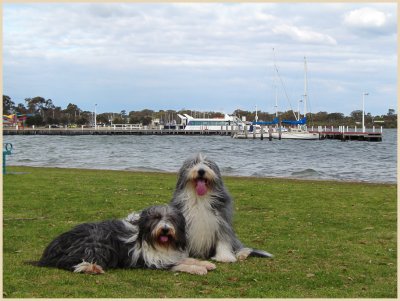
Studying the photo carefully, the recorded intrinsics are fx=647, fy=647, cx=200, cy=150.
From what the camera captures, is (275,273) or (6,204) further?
(6,204)

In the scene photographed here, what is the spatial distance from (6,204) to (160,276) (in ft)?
29.0

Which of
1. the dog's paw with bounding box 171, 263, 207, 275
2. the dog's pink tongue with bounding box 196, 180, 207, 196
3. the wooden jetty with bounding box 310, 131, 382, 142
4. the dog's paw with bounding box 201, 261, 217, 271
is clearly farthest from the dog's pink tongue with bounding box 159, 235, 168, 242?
the wooden jetty with bounding box 310, 131, 382, 142

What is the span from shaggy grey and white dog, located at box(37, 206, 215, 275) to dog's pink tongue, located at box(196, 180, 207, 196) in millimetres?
417

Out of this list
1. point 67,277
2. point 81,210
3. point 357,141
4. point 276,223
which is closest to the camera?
point 67,277

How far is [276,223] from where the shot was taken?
43.9 ft

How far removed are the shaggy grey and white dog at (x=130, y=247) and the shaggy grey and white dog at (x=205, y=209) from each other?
313mm

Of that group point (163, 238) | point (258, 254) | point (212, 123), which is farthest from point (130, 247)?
point (212, 123)

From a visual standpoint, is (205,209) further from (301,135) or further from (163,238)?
(301,135)

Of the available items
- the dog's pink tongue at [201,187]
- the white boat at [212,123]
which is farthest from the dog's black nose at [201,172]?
the white boat at [212,123]

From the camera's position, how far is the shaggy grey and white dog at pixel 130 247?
834 cm

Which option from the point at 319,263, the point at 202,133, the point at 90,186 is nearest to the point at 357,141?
the point at 202,133

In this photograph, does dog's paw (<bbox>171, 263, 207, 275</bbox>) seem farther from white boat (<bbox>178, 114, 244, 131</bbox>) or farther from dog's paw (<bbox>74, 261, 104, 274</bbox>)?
white boat (<bbox>178, 114, 244, 131</bbox>)

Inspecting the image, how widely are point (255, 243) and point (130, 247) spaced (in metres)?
3.02

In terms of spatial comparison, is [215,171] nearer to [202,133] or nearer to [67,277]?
[67,277]
